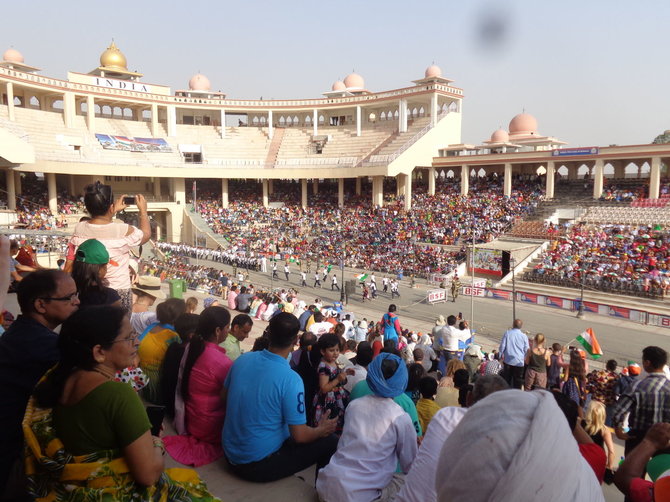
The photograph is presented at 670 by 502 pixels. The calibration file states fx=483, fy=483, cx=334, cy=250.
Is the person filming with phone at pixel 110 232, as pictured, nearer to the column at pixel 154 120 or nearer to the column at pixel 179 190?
the column at pixel 179 190

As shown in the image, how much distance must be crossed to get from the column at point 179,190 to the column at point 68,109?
9457 millimetres

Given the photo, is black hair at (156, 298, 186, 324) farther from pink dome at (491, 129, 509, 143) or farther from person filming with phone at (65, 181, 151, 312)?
pink dome at (491, 129, 509, 143)

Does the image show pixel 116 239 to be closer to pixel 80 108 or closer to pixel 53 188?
pixel 53 188

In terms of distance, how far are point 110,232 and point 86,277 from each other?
2.45ft

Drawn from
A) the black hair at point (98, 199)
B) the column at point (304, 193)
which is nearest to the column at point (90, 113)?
the column at point (304, 193)

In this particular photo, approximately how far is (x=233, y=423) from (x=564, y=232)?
29.4 meters

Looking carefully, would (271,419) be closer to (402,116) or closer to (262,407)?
(262,407)

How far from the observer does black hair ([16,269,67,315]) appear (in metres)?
3.08

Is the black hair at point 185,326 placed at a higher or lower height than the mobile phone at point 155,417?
higher

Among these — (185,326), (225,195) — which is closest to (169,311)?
(185,326)

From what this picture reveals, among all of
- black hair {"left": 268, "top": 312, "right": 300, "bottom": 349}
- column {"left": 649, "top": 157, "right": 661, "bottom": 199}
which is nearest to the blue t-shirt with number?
black hair {"left": 268, "top": 312, "right": 300, "bottom": 349}

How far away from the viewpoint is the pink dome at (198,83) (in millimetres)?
52188

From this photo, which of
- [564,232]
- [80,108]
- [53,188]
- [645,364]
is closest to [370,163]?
[564,232]

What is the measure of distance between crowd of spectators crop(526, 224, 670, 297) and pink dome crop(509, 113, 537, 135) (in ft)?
64.7
